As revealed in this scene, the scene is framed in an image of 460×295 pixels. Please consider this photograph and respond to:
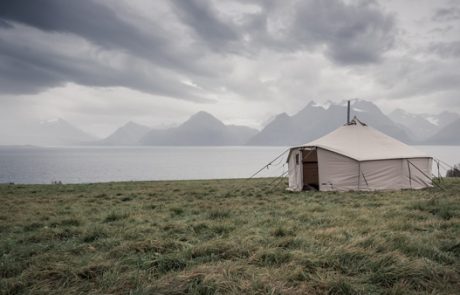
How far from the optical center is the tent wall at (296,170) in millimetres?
15453

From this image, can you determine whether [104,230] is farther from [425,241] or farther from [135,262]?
[425,241]

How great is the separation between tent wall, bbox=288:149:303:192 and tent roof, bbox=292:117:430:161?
0.95 meters

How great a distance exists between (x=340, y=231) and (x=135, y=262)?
151 inches

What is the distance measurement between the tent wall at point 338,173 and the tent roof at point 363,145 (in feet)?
1.13

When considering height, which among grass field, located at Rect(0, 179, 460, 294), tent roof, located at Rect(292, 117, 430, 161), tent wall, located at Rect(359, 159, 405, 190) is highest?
tent roof, located at Rect(292, 117, 430, 161)

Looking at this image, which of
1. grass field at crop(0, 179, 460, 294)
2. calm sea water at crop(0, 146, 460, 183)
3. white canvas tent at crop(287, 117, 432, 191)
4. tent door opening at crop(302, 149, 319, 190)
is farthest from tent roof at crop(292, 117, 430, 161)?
grass field at crop(0, 179, 460, 294)

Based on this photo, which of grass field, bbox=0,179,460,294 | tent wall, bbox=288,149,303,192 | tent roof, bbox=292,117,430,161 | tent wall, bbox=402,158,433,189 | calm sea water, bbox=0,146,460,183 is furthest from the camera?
calm sea water, bbox=0,146,460,183

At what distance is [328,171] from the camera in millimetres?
14789

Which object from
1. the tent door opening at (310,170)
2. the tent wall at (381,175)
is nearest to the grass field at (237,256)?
the tent wall at (381,175)

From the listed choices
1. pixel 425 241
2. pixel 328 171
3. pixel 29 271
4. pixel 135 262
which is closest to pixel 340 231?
pixel 425 241

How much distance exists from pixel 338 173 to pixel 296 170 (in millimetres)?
2223

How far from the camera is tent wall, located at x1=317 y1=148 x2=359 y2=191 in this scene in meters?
14.5

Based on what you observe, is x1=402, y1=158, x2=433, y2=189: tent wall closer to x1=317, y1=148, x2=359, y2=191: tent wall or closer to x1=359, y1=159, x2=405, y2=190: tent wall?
x1=359, y1=159, x2=405, y2=190: tent wall

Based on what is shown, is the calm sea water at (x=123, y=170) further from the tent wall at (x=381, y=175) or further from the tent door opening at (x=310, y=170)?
the tent wall at (x=381, y=175)
